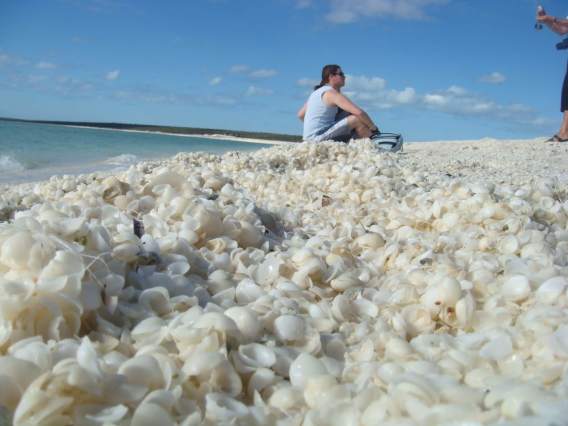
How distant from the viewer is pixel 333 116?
7762 mm

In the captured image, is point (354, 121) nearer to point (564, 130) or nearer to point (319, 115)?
point (319, 115)

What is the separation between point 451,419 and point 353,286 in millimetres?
959

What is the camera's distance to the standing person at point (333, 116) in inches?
297

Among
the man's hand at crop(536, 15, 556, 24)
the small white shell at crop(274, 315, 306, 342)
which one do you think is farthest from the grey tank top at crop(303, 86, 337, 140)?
the small white shell at crop(274, 315, 306, 342)

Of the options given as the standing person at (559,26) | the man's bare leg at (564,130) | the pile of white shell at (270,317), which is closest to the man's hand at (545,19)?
the standing person at (559,26)

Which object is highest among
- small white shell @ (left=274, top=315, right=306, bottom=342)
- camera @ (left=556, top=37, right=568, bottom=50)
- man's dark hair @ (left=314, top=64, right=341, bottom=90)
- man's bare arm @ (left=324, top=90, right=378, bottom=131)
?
camera @ (left=556, top=37, right=568, bottom=50)

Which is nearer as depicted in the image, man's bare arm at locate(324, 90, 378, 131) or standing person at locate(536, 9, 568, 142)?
man's bare arm at locate(324, 90, 378, 131)

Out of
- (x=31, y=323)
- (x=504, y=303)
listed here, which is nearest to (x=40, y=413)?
(x=31, y=323)

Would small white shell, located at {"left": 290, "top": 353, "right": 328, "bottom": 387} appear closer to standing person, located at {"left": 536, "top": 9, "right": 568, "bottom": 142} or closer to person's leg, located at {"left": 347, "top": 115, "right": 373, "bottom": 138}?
person's leg, located at {"left": 347, "top": 115, "right": 373, "bottom": 138}

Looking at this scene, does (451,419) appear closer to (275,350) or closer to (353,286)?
(275,350)

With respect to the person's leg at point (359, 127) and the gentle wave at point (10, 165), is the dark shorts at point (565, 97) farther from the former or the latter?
the gentle wave at point (10, 165)

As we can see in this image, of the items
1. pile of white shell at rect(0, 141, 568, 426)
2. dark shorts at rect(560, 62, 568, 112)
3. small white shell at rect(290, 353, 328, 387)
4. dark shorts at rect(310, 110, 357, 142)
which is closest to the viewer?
pile of white shell at rect(0, 141, 568, 426)

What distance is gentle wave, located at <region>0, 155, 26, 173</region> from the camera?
872 centimetres

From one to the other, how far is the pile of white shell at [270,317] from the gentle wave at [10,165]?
691 cm
